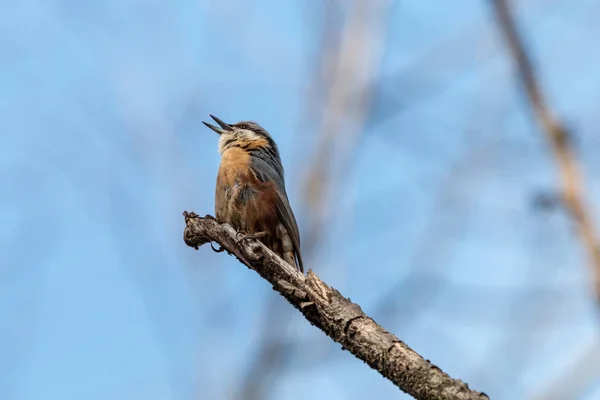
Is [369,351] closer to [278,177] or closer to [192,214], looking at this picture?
[192,214]

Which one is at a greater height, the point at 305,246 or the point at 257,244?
the point at 305,246

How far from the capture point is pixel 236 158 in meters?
6.50

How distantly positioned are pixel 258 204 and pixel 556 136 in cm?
344

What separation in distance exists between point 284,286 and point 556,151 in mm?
1671

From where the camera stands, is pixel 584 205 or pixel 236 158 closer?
pixel 584 205

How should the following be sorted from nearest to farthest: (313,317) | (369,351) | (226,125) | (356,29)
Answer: (369,351), (313,317), (356,29), (226,125)

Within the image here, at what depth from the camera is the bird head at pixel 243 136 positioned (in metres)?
7.09

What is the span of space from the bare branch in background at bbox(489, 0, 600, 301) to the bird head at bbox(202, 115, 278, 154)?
424cm

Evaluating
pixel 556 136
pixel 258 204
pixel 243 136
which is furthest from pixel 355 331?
pixel 243 136

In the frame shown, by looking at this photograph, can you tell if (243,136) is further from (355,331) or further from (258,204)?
(355,331)

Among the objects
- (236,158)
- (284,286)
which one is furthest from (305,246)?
(236,158)

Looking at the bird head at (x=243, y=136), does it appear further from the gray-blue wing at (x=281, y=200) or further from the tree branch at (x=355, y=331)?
the tree branch at (x=355, y=331)

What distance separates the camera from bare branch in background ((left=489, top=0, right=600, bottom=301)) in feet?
9.03


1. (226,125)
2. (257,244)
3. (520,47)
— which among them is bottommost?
(257,244)
